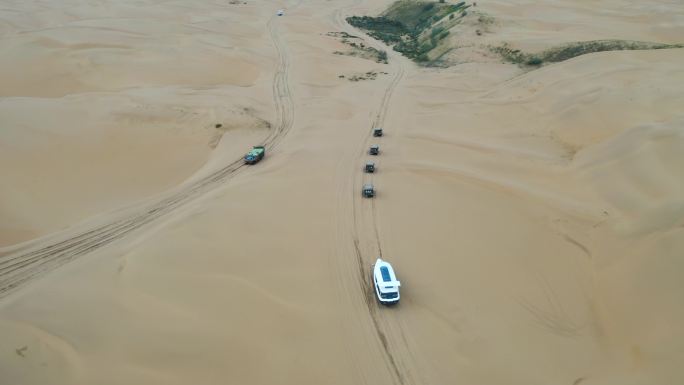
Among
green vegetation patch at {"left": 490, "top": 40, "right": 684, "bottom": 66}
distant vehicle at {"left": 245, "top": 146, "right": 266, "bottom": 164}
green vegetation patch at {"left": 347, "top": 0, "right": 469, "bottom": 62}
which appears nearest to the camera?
distant vehicle at {"left": 245, "top": 146, "right": 266, "bottom": 164}

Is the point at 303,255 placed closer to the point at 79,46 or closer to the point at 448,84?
the point at 448,84

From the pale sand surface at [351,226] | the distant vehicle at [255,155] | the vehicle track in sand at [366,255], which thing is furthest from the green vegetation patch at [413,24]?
the distant vehicle at [255,155]

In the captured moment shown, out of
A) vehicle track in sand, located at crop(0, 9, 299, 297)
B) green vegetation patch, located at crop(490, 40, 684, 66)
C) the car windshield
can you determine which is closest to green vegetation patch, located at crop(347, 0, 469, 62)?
green vegetation patch, located at crop(490, 40, 684, 66)

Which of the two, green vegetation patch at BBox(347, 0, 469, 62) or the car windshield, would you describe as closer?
the car windshield

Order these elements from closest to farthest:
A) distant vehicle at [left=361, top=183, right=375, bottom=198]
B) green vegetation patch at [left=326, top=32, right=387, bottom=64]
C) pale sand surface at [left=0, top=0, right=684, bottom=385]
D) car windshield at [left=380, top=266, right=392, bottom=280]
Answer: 1. pale sand surface at [left=0, top=0, right=684, bottom=385]
2. car windshield at [left=380, top=266, right=392, bottom=280]
3. distant vehicle at [left=361, top=183, right=375, bottom=198]
4. green vegetation patch at [left=326, top=32, right=387, bottom=64]

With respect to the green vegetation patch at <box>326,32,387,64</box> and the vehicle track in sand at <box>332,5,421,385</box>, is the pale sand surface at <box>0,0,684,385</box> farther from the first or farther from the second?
the green vegetation patch at <box>326,32,387,64</box>

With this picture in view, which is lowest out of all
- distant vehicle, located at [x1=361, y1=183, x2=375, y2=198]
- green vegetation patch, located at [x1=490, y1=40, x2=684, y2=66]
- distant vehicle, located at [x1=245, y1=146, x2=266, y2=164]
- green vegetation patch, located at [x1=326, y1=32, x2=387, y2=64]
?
distant vehicle, located at [x1=361, y1=183, x2=375, y2=198]

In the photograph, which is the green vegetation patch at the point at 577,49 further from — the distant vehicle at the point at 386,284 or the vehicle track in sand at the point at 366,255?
the distant vehicle at the point at 386,284

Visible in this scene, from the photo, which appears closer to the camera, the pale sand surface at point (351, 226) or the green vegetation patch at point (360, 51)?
the pale sand surface at point (351, 226)
